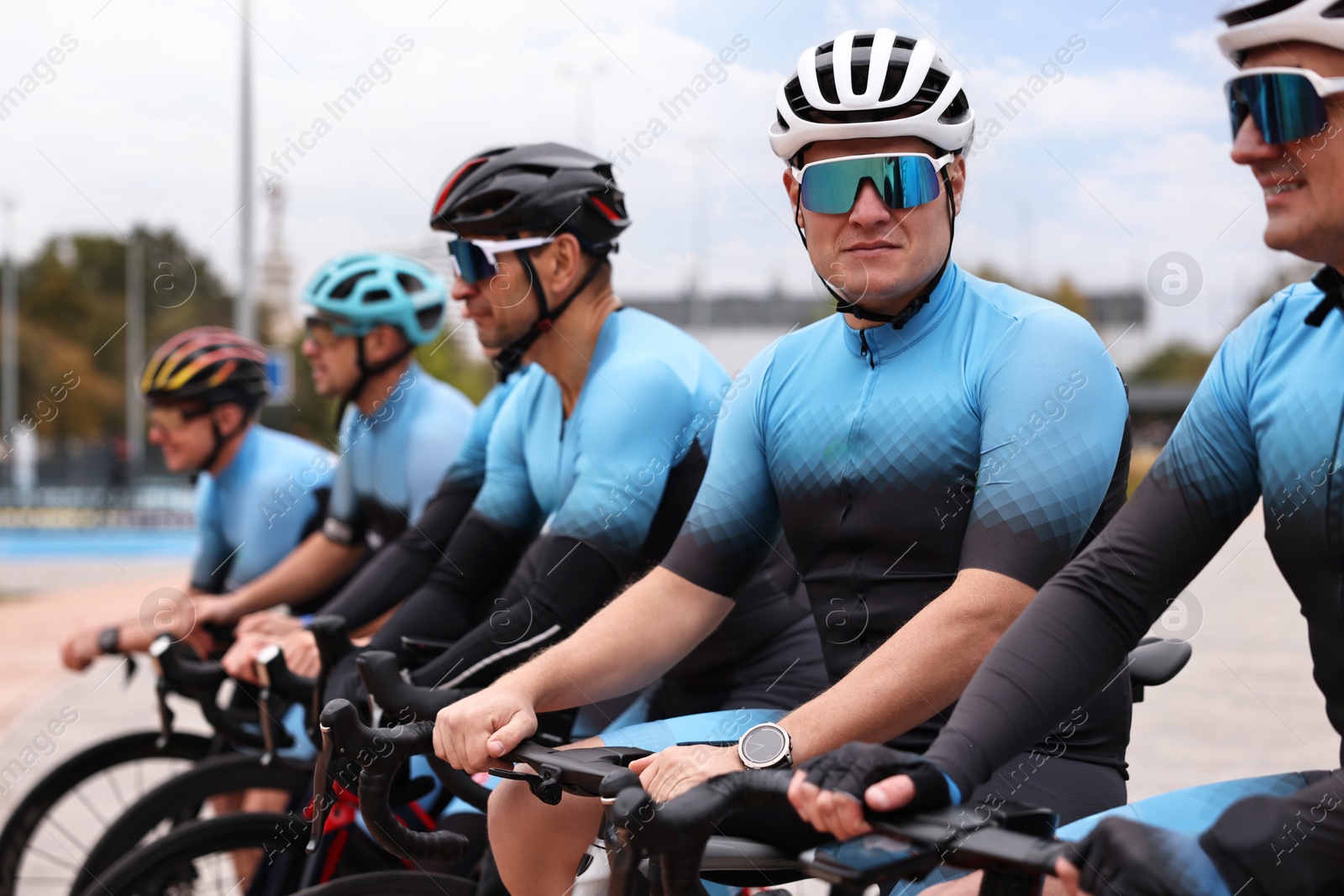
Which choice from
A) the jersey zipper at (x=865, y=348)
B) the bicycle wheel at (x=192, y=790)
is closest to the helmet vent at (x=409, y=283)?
the bicycle wheel at (x=192, y=790)

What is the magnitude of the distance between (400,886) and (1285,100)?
7.50 feet

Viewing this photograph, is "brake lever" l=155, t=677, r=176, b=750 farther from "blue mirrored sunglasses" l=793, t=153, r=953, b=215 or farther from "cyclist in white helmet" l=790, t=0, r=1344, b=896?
"cyclist in white helmet" l=790, t=0, r=1344, b=896

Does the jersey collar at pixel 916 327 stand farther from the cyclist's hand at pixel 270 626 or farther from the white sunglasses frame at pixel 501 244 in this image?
the cyclist's hand at pixel 270 626

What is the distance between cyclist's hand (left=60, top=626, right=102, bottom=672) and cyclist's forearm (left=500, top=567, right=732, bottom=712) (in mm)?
2904

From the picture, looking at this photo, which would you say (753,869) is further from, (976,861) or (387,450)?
(387,450)

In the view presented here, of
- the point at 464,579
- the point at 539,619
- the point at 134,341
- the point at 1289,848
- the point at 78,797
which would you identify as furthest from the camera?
the point at 134,341

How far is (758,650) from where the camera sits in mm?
3250

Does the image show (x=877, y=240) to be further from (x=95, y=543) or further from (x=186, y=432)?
(x=95, y=543)

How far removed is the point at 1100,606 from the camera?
195 cm

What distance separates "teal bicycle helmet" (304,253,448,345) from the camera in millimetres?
5398

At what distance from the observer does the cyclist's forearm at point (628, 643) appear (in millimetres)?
2666

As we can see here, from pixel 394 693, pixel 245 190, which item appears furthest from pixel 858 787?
pixel 245 190

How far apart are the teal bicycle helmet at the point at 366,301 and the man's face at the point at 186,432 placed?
2.10 ft

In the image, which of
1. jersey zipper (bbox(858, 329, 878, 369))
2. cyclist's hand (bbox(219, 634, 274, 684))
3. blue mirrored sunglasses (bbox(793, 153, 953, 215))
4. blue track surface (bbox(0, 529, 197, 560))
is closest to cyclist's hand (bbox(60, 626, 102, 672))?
cyclist's hand (bbox(219, 634, 274, 684))
